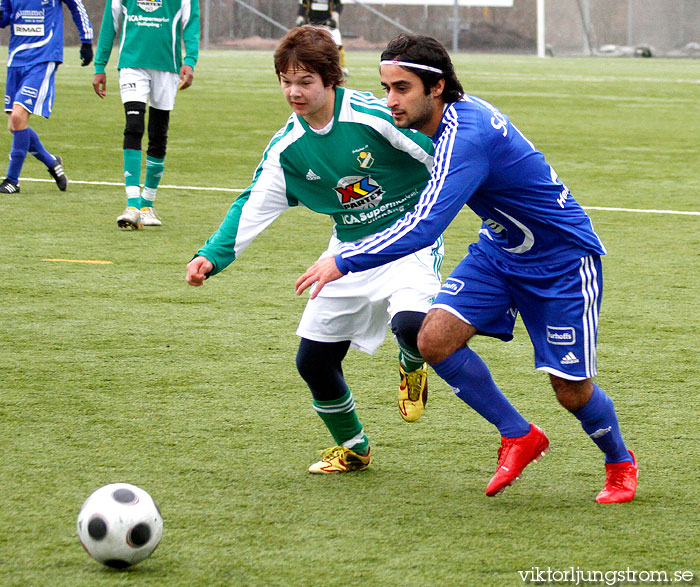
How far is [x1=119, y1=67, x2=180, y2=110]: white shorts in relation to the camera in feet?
27.7

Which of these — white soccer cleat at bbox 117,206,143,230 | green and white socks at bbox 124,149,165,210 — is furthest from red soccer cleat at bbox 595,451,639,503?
green and white socks at bbox 124,149,165,210

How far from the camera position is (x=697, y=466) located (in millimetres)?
3955

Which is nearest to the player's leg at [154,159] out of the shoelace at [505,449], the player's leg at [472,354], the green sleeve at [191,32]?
the green sleeve at [191,32]

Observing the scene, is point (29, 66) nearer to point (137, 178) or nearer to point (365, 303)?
point (137, 178)

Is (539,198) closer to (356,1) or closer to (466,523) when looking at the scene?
(466,523)

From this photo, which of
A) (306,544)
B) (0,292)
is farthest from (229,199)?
(306,544)

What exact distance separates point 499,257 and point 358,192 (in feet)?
1.94

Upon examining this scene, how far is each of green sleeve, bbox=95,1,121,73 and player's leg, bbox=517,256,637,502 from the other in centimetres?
572

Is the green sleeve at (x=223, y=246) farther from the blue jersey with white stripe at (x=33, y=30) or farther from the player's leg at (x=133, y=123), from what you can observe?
the blue jersey with white stripe at (x=33, y=30)

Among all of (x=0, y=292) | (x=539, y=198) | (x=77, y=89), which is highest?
(x=539, y=198)

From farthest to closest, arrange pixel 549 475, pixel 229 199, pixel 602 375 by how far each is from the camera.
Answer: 1. pixel 229 199
2. pixel 602 375
3. pixel 549 475

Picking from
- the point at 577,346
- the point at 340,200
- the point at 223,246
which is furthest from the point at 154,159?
the point at 577,346

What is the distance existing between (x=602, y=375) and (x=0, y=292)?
11.1ft

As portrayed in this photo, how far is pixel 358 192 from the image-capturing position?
402cm
